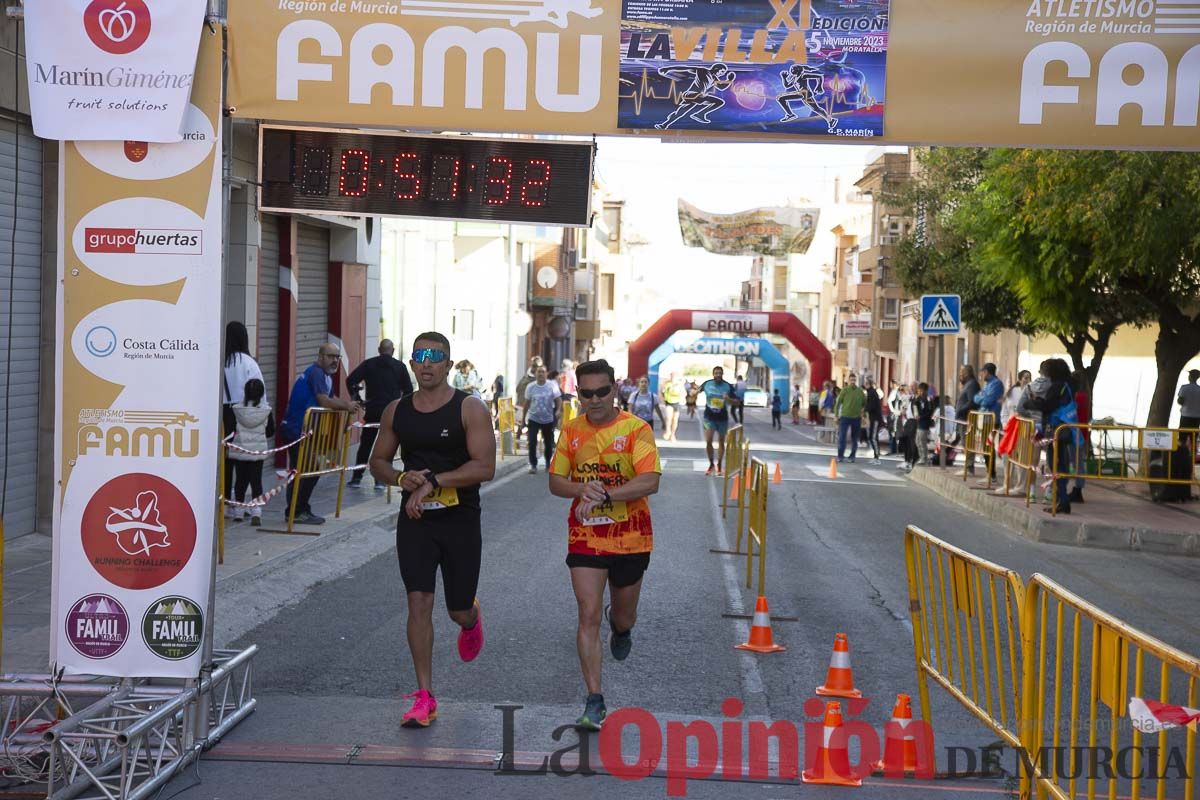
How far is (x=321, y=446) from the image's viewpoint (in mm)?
13367

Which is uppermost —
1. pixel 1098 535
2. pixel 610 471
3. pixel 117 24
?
pixel 117 24

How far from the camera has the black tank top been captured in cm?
677

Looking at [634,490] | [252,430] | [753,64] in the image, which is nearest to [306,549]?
[252,430]

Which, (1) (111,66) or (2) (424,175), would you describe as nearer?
(1) (111,66)

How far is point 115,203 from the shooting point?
6410 mm

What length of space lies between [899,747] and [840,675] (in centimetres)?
133

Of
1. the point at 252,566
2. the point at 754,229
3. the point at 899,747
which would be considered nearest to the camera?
the point at 899,747

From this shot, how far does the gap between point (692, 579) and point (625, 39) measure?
5.81 meters

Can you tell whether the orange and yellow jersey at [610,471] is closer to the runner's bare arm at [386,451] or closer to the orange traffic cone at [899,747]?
the runner's bare arm at [386,451]

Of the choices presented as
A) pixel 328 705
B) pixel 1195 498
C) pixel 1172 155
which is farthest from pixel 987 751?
pixel 1195 498

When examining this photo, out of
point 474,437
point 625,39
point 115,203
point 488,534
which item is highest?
point 625,39

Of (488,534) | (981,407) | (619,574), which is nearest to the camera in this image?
(619,574)

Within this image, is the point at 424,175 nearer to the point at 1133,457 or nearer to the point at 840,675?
the point at 840,675

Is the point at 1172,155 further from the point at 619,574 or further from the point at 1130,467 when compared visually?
the point at 619,574
